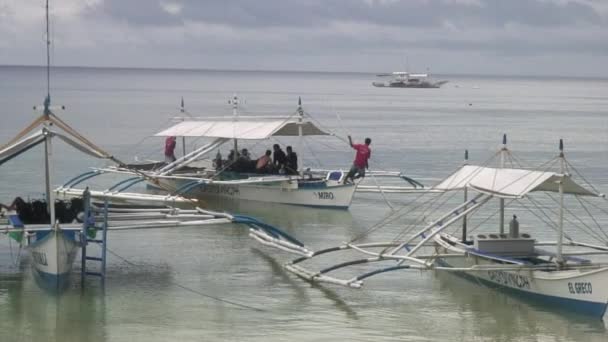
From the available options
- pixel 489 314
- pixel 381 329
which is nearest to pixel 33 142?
pixel 381 329

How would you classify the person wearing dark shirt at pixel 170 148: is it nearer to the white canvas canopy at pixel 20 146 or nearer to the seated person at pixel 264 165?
the seated person at pixel 264 165

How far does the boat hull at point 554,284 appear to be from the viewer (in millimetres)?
14750

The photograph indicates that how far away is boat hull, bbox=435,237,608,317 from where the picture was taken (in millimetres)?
14750

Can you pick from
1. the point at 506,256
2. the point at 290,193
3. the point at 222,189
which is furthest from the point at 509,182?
the point at 222,189

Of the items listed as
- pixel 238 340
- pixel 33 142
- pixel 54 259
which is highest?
pixel 33 142

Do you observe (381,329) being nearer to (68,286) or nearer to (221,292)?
(221,292)

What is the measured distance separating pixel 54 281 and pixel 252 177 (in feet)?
Answer: 34.8

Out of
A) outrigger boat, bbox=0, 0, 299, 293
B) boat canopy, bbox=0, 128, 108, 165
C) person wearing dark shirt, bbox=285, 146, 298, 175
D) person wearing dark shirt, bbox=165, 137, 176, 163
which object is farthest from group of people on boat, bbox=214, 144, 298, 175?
boat canopy, bbox=0, 128, 108, 165

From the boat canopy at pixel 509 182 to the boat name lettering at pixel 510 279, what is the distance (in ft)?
4.29

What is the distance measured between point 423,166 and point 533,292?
23.2 m

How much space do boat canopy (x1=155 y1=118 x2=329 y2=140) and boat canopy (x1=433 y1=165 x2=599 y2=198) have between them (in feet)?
29.4

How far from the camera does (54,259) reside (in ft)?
51.8

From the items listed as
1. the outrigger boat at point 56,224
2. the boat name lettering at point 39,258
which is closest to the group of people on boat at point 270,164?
the outrigger boat at point 56,224

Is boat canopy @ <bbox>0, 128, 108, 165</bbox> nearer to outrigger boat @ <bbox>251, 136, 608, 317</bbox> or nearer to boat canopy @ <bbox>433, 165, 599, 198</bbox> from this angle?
outrigger boat @ <bbox>251, 136, 608, 317</bbox>
